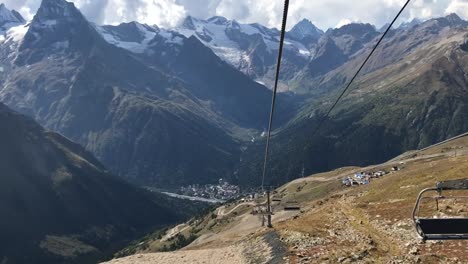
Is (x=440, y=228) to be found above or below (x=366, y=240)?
above

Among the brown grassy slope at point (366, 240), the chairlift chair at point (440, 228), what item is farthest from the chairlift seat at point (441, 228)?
the brown grassy slope at point (366, 240)

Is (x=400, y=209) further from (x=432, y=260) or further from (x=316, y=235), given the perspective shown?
(x=432, y=260)

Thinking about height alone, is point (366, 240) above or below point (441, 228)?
below

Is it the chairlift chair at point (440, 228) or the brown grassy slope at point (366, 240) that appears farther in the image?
the brown grassy slope at point (366, 240)

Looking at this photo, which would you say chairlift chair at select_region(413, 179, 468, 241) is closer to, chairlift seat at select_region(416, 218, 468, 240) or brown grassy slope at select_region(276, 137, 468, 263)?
chairlift seat at select_region(416, 218, 468, 240)

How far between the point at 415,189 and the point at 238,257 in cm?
4122

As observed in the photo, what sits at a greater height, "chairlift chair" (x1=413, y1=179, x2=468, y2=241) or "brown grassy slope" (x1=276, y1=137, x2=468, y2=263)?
"chairlift chair" (x1=413, y1=179, x2=468, y2=241)

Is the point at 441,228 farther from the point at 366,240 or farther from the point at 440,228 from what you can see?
the point at 366,240

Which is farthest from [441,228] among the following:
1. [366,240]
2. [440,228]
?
[366,240]

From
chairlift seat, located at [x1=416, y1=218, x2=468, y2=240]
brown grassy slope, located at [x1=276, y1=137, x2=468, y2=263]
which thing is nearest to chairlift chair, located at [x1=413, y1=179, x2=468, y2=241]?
chairlift seat, located at [x1=416, y1=218, x2=468, y2=240]

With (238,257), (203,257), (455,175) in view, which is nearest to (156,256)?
(203,257)

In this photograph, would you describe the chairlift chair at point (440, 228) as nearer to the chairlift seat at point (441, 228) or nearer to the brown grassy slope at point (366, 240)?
the chairlift seat at point (441, 228)

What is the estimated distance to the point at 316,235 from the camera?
65.1m

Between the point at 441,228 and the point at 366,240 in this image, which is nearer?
the point at 441,228
